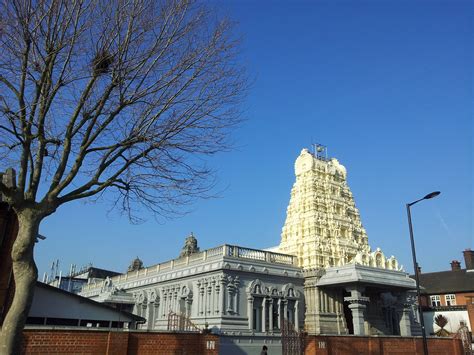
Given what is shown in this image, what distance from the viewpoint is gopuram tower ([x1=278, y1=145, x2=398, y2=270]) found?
33875 mm

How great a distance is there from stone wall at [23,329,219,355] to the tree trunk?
2443 mm

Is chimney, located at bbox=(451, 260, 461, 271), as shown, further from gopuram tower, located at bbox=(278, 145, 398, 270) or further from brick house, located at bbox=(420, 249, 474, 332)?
gopuram tower, located at bbox=(278, 145, 398, 270)

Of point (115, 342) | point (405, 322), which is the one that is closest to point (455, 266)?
point (405, 322)

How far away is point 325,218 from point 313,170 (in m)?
4.94

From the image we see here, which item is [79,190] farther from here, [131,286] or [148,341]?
[131,286]

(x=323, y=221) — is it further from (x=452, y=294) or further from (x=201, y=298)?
(x=452, y=294)

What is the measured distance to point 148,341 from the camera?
44.9 ft

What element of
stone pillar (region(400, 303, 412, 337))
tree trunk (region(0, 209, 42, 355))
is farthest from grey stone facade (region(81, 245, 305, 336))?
tree trunk (region(0, 209, 42, 355))

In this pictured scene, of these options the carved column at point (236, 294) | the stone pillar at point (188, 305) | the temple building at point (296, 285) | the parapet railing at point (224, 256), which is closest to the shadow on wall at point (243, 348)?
the temple building at point (296, 285)

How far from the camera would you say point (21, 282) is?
960 centimetres

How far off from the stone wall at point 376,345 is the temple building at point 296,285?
224 inches

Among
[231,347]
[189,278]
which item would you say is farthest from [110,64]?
[189,278]

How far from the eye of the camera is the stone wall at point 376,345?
1784 centimetres

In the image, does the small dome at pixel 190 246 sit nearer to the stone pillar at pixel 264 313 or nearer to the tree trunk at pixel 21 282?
the stone pillar at pixel 264 313
